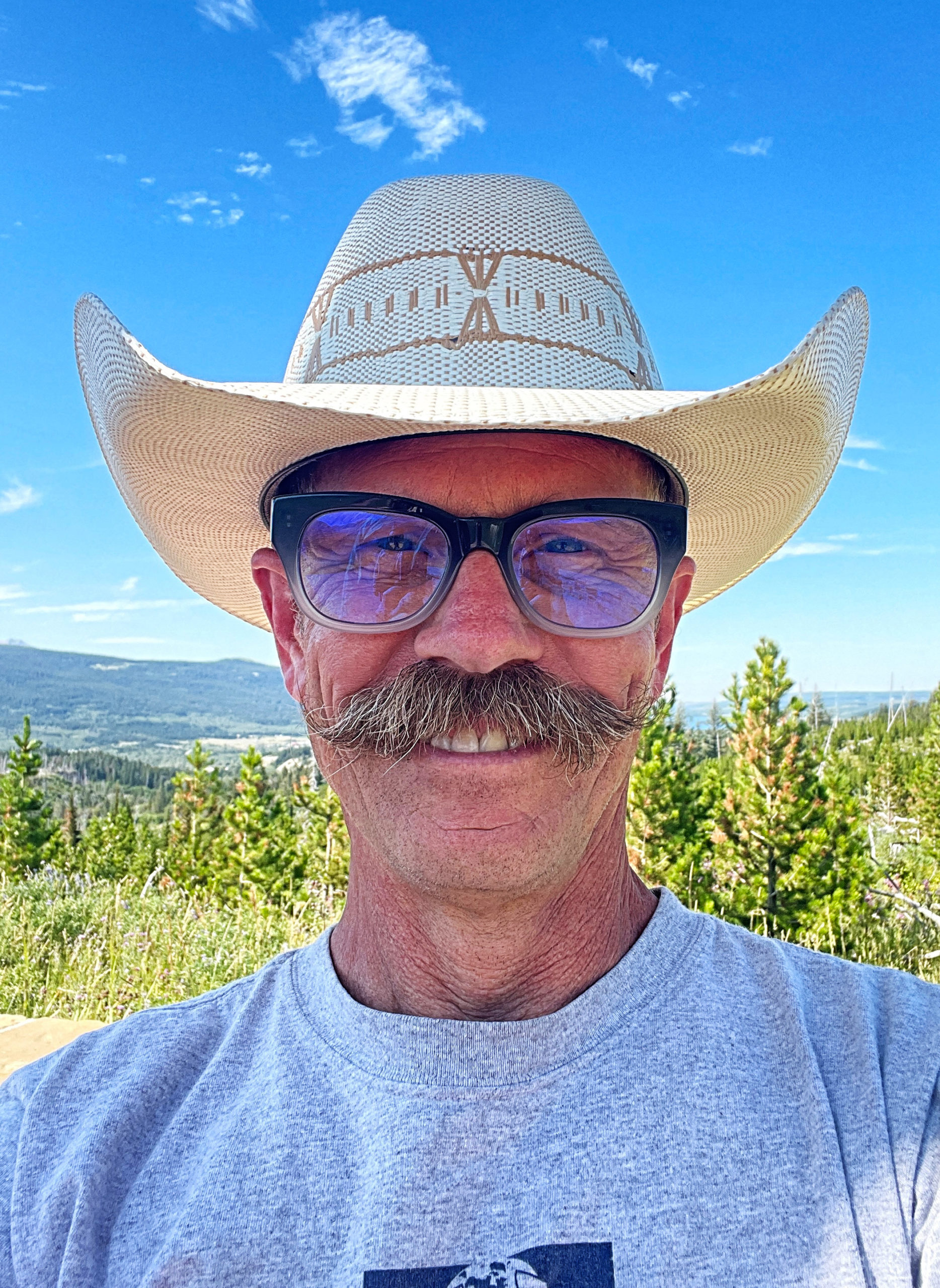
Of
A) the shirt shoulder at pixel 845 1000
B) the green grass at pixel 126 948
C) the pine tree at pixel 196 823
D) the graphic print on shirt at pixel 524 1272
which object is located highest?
the shirt shoulder at pixel 845 1000

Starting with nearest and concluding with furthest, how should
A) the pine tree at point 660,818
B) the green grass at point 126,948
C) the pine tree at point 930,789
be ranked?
the green grass at point 126,948 < the pine tree at point 660,818 < the pine tree at point 930,789

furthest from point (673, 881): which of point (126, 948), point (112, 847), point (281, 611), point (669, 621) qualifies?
point (112, 847)

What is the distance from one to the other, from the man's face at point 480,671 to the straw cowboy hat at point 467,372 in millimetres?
81

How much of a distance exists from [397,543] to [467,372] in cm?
35

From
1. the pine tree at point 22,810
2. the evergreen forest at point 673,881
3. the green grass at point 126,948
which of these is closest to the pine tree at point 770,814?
the evergreen forest at point 673,881

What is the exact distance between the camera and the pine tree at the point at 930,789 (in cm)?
2350

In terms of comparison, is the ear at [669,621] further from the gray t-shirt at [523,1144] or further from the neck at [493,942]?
the gray t-shirt at [523,1144]

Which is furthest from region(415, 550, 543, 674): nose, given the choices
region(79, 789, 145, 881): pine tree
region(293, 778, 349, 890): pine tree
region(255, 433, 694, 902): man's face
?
region(79, 789, 145, 881): pine tree

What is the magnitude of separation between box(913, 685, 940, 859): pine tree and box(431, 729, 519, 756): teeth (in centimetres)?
2166

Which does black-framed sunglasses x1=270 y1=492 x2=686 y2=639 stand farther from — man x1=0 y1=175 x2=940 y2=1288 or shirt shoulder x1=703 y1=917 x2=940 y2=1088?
shirt shoulder x1=703 y1=917 x2=940 y2=1088

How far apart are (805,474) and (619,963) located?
3.97ft

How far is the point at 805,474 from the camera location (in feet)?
6.84

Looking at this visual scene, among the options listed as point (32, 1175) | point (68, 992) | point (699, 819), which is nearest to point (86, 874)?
point (68, 992)

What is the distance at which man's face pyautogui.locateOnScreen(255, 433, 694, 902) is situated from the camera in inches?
60.1
